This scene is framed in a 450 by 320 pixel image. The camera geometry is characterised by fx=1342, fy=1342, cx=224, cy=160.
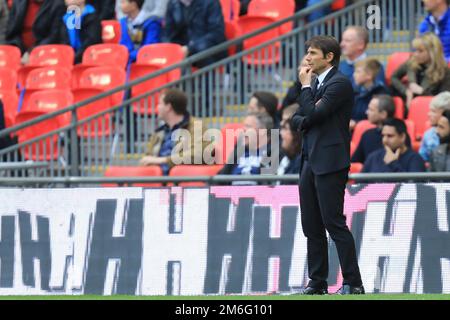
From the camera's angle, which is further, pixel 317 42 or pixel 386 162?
pixel 386 162

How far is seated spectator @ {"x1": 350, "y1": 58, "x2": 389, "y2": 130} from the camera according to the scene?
15.4 m

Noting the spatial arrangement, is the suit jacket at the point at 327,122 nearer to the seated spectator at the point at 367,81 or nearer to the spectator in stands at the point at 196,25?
the seated spectator at the point at 367,81

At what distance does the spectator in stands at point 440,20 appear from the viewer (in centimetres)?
1573

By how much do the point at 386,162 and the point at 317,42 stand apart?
3646mm

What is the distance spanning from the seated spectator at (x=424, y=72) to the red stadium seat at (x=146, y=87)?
9.44ft

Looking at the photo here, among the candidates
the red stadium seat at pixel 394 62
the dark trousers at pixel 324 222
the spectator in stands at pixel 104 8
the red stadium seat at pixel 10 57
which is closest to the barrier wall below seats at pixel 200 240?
the dark trousers at pixel 324 222

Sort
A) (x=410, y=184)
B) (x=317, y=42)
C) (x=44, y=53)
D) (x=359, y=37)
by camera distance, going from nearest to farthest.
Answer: (x=317, y=42) → (x=410, y=184) → (x=359, y=37) → (x=44, y=53)

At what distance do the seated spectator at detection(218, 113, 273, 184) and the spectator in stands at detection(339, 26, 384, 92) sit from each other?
164cm

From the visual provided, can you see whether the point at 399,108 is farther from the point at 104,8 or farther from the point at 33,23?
the point at 33,23

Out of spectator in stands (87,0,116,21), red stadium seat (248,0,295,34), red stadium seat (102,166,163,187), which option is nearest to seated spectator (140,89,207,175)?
red stadium seat (102,166,163,187)

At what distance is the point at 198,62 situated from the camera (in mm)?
16984
